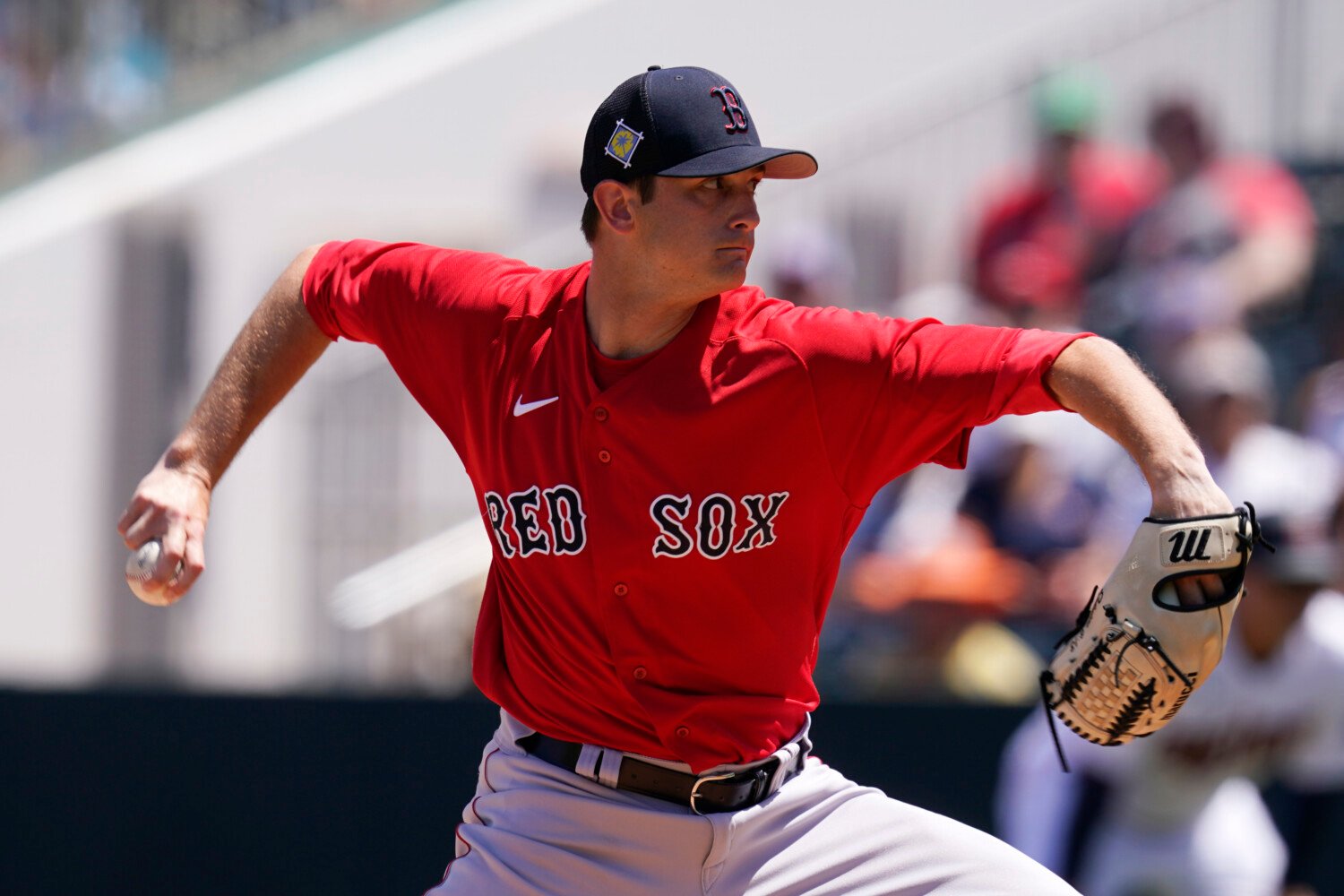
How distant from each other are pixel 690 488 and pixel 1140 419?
93cm

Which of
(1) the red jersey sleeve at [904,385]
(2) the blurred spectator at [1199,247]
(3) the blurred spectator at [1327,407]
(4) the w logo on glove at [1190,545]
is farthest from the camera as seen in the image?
(2) the blurred spectator at [1199,247]

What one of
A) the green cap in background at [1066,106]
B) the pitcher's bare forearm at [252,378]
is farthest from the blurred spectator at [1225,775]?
the pitcher's bare forearm at [252,378]

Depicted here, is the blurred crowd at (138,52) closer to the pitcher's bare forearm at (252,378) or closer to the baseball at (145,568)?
the pitcher's bare forearm at (252,378)

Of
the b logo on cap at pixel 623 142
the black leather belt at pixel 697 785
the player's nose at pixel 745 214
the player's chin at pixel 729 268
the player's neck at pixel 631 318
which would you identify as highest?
the b logo on cap at pixel 623 142

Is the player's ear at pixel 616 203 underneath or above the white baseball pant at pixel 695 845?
above

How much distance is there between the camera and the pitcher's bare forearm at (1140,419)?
3033 mm

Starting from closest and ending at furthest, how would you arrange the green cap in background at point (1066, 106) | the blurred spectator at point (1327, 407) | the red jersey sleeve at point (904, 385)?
the red jersey sleeve at point (904, 385)
the blurred spectator at point (1327, 407)
the green cap in background at point (1066, 106)

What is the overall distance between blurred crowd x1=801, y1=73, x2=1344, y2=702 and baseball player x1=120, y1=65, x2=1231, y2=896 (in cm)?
294

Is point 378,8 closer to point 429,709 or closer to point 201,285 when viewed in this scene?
point 201,285

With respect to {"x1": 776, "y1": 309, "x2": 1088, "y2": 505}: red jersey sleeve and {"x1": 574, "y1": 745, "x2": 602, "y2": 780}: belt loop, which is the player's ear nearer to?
{"x1": 776, "y1": 309, "x2": 1088, "y2": 505}: red jersey sleeve

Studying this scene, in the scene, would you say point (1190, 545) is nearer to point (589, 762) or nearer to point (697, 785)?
point (697, 785)

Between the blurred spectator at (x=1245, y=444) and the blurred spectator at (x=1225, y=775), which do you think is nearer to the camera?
the blurred spectator at (x=1225, y=775)

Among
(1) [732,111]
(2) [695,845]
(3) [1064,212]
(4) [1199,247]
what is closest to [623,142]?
(1) [732,111]

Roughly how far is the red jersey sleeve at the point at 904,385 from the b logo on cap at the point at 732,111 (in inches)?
15.7
